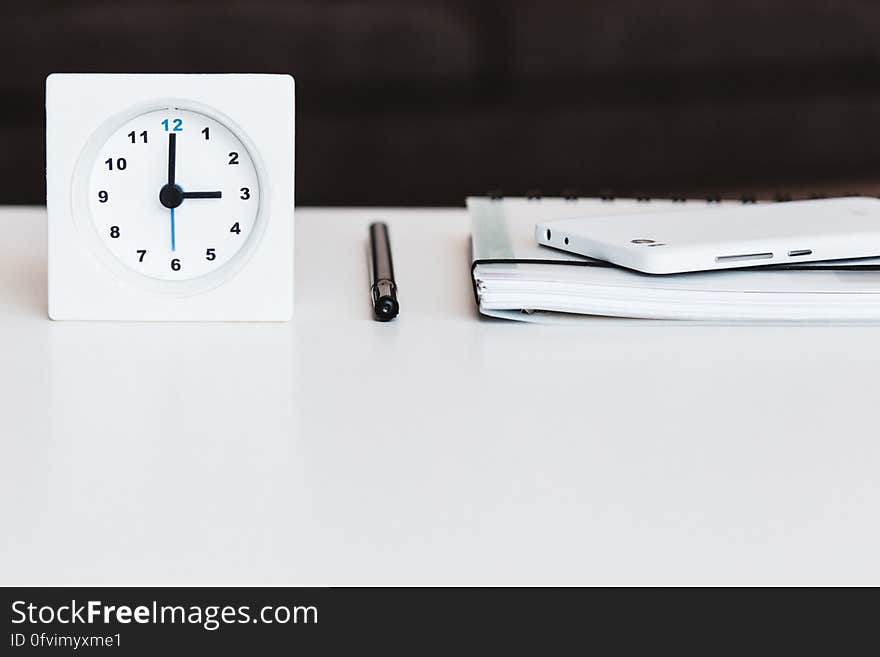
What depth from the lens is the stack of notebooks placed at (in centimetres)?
76

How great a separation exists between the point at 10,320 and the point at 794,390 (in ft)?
1.54

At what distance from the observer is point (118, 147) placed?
75 cm

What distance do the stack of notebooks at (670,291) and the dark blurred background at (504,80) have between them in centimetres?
130

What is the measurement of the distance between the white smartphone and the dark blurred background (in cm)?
124

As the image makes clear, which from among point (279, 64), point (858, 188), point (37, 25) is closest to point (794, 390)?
point (279, 64)

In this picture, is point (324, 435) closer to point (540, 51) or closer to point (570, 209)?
point (570, 209)

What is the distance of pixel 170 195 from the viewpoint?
0.75 m

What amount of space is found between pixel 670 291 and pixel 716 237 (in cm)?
7

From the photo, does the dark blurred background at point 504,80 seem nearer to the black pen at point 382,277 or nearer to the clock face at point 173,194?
the black pen at point 382,277

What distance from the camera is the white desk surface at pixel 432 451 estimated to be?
464 millimetres
